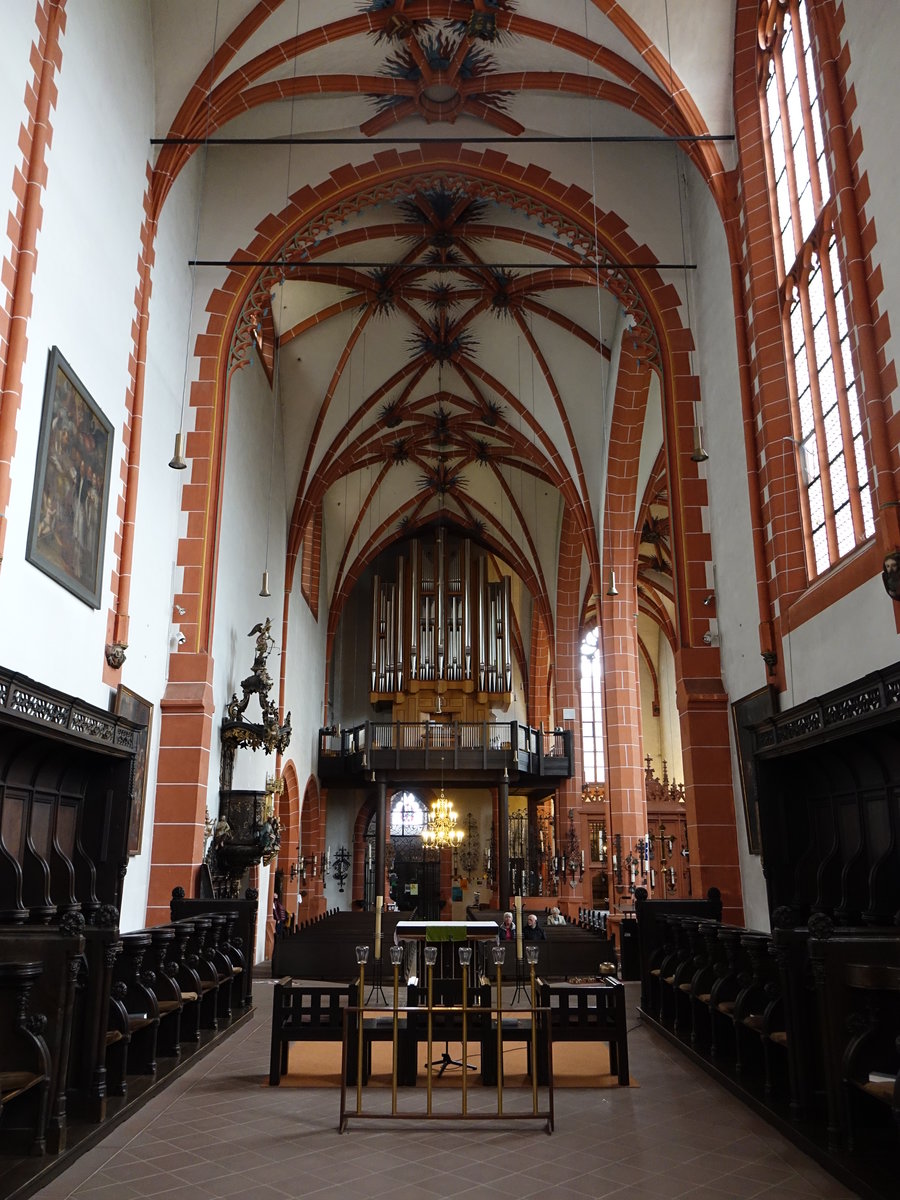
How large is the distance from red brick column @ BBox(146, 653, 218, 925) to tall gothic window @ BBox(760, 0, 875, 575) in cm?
726

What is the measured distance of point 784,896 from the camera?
8.28 m

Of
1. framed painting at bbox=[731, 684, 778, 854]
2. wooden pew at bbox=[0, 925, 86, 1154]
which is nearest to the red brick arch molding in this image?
framed painting at bbox=[731, 684, 778, 854]

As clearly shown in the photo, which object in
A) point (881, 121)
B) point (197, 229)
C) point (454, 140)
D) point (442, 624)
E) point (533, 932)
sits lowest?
point (533, 932)

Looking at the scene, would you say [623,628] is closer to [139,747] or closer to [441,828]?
[441,828]

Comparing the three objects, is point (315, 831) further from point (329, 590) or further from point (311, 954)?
point (311, 954)

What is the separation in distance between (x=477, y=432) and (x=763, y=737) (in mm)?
15886

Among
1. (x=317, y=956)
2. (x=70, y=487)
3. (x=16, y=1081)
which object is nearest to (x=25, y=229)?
(x=70, y=487)

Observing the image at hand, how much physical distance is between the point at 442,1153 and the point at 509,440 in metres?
18.1

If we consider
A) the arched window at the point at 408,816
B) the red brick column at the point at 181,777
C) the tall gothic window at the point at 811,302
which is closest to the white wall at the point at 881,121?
the tall gothic window at the point at 811,302

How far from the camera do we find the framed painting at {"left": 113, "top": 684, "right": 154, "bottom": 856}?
34.1 feet

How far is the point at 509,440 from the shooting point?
72.6 ft

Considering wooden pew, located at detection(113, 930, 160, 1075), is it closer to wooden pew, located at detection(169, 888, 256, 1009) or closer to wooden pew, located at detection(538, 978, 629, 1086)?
wooden pew, located at detection(538, 978, 629, 1086)

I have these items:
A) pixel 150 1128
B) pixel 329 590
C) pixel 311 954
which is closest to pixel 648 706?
pixel 329 590

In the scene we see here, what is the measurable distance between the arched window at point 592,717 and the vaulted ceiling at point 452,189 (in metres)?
8.63
